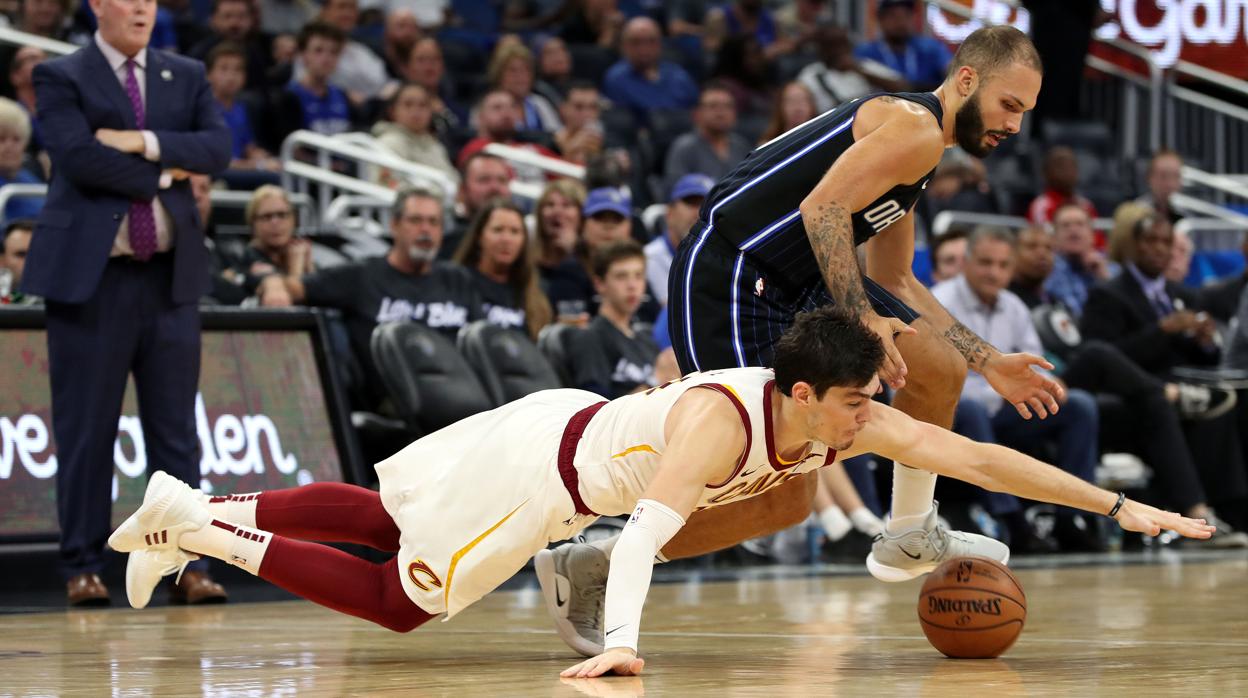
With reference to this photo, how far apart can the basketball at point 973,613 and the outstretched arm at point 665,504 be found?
33.5 inches

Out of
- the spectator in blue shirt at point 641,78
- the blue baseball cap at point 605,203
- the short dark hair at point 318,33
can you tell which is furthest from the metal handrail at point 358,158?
the spectator in blue shirt at point 641,78

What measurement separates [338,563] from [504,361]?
4.16 meters

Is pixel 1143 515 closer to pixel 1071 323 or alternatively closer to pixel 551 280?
pixel 551 280

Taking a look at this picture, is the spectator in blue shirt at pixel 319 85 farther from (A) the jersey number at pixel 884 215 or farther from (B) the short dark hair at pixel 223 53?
(A) the jersey number at pixel 884 215

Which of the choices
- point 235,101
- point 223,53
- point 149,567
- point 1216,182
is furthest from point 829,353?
point 1216,182

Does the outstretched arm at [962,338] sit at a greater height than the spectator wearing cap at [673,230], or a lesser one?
greater

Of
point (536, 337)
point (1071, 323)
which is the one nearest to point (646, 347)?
point (536, 337)

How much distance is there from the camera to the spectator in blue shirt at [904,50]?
1655cm

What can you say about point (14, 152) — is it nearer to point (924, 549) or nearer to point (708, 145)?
point (708, 145)

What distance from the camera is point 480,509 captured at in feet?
16.0

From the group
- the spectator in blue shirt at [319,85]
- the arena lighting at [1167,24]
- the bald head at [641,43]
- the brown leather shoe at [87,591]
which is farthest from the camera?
the arena lighting at [1167,24]

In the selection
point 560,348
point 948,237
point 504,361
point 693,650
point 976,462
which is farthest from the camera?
point 948,237

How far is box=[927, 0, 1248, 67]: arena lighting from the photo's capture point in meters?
18.1

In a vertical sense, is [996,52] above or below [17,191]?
above
